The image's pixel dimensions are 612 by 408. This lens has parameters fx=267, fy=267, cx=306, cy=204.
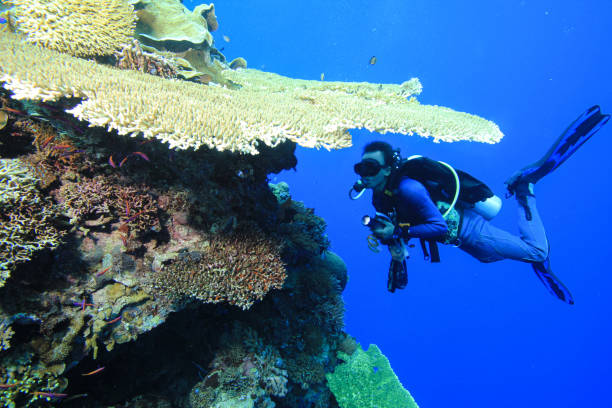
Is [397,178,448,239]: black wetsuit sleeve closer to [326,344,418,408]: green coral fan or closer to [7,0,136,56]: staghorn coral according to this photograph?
[326,344,418,408]: green coral fan

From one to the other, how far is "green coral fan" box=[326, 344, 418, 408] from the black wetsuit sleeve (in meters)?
3.42

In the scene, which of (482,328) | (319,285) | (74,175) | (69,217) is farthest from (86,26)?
(482,328)

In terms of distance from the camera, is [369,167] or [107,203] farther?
[369,167]

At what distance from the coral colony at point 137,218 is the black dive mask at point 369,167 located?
663 millimetres

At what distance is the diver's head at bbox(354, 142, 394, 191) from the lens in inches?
144

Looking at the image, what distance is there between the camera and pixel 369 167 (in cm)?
366

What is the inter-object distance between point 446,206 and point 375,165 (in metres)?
1.35

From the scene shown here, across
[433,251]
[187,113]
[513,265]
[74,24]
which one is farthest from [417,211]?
[513,265]

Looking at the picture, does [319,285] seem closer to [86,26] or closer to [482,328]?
[86,26]

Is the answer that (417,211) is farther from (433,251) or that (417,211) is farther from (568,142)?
(568,142)

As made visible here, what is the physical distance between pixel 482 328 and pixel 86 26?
214 feet

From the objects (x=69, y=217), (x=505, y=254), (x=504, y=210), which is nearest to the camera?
(x=69, y=217)

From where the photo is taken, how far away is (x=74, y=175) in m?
2.82

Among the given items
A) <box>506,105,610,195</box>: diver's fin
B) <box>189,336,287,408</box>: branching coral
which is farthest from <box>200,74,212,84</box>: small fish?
<box>506,105,610,195</box>: diver's fin
